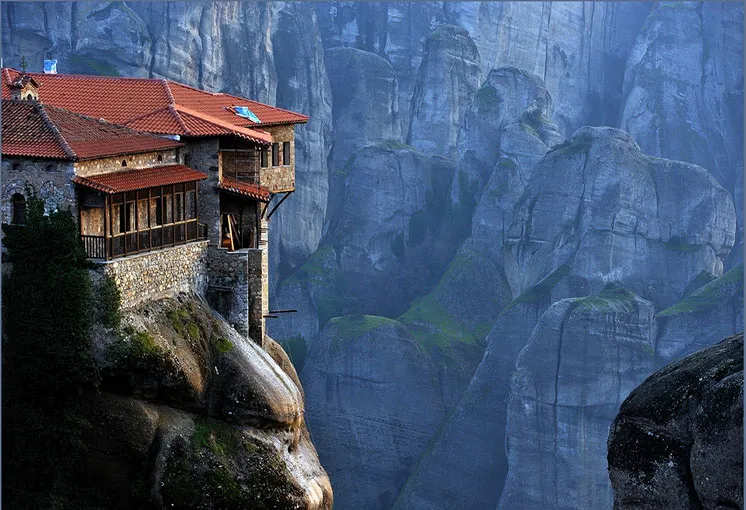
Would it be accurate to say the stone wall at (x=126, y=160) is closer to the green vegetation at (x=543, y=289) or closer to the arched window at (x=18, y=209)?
the arched window at (x=18, y=209)

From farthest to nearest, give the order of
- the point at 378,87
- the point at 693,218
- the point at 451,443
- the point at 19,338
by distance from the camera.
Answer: the point at 378,87
the point at 693,218
the point at 451,443
the point at 19,338

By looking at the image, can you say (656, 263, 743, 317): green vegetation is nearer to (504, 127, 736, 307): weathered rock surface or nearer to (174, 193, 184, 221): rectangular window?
(504, 127, 736, 307): weathered rock surface

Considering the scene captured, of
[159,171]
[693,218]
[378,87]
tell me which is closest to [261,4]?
[378,87]

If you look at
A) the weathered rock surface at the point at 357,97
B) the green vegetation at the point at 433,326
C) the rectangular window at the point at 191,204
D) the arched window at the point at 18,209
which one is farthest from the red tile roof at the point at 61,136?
the weathered rock surface at the point at 357,97

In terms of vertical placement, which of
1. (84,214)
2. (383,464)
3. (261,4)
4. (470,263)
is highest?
(261,4)

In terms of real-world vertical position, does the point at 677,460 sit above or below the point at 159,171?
below

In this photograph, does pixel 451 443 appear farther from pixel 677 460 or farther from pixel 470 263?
pixel 677 460

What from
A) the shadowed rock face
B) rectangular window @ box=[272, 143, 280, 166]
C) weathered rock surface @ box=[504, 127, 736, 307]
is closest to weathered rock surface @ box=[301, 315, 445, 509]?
weathered rock surface @ box=[504, 127, 736, 307]
